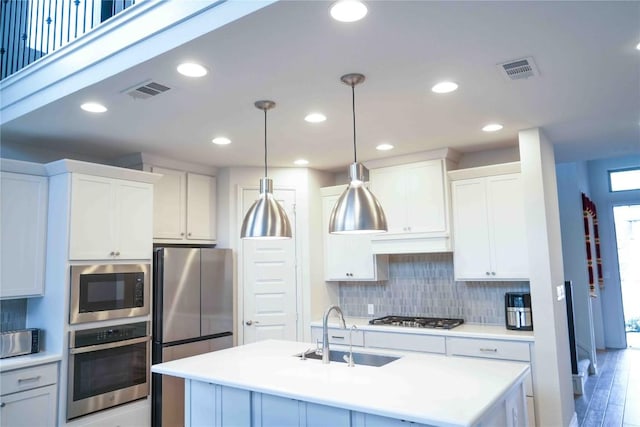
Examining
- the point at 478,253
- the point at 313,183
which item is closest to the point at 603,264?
the point at 478,253

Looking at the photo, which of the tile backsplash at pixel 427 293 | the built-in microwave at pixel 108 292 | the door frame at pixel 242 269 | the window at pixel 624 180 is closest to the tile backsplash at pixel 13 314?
the built-in microwave at pixel 108 292

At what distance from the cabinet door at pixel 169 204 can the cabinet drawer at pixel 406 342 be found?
85.1 inches

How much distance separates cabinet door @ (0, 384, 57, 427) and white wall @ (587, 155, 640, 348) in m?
8.02

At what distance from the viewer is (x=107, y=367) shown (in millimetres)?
3617

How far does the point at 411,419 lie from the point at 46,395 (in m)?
2.80

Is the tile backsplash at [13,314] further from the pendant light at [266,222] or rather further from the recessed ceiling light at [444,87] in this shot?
the recessed ceiling light at [444,87]

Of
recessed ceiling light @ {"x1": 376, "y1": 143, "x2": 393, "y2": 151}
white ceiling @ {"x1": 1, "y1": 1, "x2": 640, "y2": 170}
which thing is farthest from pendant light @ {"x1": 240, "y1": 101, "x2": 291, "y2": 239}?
recessed ceiling light @ {"x1": 376, "y1": 143, "x2": 393, "y2": 151}

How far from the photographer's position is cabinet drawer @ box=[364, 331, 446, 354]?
156 inches

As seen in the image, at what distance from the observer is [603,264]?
25.2ft

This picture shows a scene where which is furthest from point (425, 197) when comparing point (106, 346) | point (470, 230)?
point (106, 346)

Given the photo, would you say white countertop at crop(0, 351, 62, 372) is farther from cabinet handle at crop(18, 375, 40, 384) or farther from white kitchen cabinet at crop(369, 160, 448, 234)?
white kitchen cabinet at crop(369, 160, 448, 234)

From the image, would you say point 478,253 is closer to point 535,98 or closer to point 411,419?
point 535,98

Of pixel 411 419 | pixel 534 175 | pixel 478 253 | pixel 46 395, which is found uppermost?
pixel 534 175

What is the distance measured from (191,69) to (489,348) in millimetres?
3152
